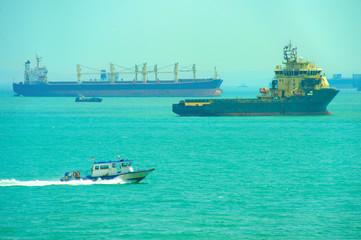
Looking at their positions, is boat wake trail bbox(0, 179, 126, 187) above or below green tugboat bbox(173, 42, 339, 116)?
below

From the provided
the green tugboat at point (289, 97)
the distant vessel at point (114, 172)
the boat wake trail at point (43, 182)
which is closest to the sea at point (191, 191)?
the boat wake trail at point (43, 182)

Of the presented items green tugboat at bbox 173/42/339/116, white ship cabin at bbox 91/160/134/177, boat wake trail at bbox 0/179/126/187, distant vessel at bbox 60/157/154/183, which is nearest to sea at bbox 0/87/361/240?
boat wake trail at bbox 0/179/126/187

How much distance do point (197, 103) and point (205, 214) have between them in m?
81.0

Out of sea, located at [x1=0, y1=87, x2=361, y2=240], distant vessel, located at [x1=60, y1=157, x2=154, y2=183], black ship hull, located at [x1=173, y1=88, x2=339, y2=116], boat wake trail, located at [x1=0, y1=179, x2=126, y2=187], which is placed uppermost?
black ship hull, located at [x1=173, y1=88, x2=339, y2=116]

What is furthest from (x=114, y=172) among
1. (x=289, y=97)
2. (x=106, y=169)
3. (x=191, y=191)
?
(x=289, y=97)

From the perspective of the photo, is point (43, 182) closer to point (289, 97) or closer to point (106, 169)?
point (106, 169)

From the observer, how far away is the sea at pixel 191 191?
31.2 meters

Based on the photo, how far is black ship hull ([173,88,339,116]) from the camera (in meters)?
107

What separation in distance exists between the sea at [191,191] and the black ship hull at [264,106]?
31750 millimetres

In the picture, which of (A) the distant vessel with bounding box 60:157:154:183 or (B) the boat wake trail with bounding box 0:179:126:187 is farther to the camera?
(B) the boat wake trail with bounding box 0:179:126:187

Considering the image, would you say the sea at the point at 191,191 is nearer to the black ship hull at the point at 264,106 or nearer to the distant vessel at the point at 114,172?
the distant vessel at the point at 114,172

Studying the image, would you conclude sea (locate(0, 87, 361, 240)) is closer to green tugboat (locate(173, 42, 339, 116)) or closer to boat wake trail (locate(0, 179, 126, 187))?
boat wake trail (locate(0, 179, 126, 187))

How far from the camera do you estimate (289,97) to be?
108188 mm

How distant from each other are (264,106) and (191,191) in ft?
240
